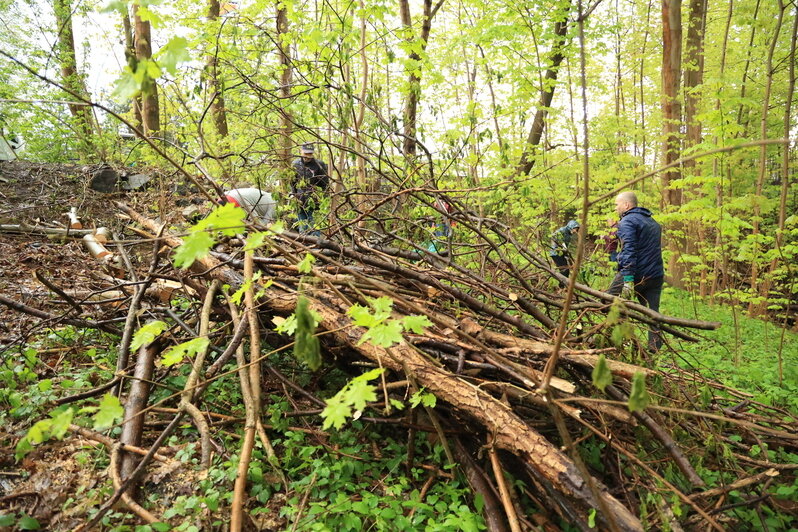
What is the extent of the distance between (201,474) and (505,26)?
6.80 m

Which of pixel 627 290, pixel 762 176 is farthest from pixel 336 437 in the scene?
pixel 762 176

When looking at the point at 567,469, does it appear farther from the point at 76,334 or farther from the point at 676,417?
the point at 76,334

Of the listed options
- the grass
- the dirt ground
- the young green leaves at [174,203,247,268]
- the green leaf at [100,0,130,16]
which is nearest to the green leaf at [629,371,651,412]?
the young green leaves at [174,203,247,268]

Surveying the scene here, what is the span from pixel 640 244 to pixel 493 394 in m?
3.34

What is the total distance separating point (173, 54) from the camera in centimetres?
125

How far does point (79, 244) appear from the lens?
16.0ft

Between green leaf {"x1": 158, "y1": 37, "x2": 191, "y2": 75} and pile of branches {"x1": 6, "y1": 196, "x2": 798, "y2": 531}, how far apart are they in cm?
62

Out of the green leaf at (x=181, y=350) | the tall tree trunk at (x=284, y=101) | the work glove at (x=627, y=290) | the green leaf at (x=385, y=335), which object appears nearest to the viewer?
the green leaf at (x=385, y=335)

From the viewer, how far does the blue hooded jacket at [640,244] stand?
459cm

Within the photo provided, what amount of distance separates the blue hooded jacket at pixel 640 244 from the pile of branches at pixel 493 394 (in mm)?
1823

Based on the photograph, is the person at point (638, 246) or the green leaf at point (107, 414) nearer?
the green leaf at point (107, 414)

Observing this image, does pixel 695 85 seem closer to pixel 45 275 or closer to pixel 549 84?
pixel 549 84

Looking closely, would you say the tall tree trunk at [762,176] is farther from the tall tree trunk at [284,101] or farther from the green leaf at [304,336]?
the green leaf at [304,336]

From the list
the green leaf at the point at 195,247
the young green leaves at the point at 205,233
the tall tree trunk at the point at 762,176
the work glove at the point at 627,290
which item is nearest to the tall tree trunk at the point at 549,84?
the tall tree trunk at the point at 762,176
